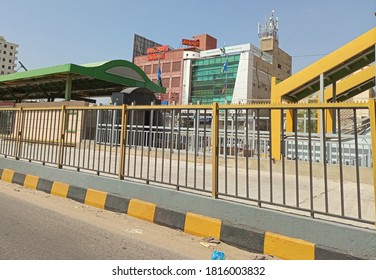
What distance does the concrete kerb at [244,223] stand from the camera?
302cm

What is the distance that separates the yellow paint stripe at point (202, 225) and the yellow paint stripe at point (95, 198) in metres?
1.79

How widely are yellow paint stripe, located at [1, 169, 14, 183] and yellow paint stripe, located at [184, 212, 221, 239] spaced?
17.1 feet

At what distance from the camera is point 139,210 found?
4.61 meters

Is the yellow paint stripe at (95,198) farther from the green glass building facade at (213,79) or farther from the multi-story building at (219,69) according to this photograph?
the green glass building facade at (213,79)

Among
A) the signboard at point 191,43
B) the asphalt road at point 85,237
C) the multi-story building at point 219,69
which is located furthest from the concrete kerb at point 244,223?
the signboard at point 191,43

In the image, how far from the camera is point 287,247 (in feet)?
10.7

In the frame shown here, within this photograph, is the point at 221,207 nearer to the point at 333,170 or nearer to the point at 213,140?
the point at 213,140

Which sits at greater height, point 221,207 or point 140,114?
point 140,114

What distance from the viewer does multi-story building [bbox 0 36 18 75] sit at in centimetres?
10494

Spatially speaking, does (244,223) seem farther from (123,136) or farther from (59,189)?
(59,189)

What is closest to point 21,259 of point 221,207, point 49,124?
point 221,207

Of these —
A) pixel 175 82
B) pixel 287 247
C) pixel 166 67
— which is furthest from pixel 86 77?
pixel 166 67

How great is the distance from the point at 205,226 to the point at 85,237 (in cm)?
156
